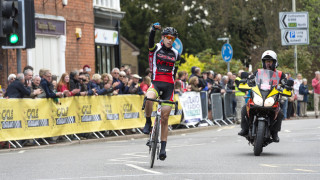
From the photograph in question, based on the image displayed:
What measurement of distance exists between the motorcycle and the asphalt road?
36cm

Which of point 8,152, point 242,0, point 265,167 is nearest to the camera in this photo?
point 265,167

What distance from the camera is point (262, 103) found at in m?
13.5

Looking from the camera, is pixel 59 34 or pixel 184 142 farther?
pixel 59 34

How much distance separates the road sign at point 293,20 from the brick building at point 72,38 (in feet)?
23.7

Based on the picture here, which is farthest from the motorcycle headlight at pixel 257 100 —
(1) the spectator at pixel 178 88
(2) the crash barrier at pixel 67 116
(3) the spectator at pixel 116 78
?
(1) the spectator at pixel 178 88

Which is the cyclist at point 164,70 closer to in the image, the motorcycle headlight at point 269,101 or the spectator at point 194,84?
the motorcycle headlight at point 269,101

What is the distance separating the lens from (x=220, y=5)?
5166 centimetres

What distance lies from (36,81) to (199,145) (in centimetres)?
456

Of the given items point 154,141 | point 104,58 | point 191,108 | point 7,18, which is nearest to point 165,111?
point 154,141

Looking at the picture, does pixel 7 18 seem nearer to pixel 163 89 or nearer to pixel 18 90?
pixel 18 90

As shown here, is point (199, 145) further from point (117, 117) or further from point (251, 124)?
point (117, 117)

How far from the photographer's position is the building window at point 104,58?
33.7 metres

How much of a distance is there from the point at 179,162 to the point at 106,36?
21.8 meters

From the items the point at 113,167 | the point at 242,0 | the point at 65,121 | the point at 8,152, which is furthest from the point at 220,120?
the point at 242,0
